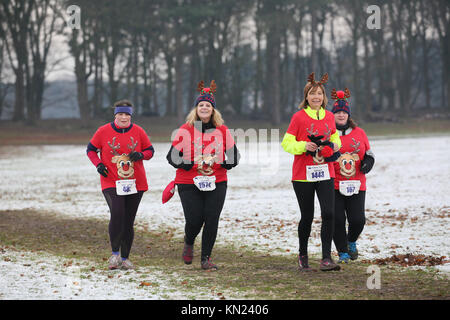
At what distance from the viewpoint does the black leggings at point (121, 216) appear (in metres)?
7.55

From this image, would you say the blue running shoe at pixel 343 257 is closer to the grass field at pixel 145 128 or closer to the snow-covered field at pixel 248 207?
Answer: the snow-covered field at pixel 248 207

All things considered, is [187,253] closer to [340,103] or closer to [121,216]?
[121,216]

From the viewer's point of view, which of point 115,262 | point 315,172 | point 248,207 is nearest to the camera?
point 315,172

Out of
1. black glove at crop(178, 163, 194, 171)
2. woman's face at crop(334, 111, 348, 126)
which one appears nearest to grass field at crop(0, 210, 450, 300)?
black glove at crop(178, 163, 194, 171)

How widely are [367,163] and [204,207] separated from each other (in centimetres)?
204

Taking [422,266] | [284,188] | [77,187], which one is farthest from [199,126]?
[77,187]

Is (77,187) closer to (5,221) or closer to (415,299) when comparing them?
(5,221)

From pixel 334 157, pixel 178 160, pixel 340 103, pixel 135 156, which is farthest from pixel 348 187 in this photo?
pixel 135 156

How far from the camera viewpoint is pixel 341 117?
7.99m

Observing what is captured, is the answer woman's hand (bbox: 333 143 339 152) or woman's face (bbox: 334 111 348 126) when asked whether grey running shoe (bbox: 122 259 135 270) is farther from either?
woman's face (bbox: 334 111 348 126)

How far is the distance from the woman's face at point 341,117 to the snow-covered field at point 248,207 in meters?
1.75

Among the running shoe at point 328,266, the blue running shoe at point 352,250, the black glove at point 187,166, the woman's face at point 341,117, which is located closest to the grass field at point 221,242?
the running shoe at point 328,266

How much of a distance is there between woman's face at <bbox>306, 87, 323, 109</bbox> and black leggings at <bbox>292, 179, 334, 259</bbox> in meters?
0.87
